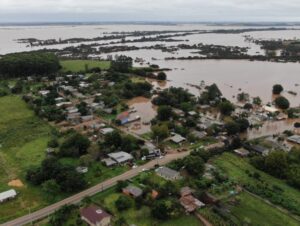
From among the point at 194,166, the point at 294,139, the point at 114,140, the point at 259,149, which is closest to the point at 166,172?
the point at 194,166

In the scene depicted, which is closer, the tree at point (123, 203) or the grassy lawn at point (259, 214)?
the grassy lawn at point (259, 214)

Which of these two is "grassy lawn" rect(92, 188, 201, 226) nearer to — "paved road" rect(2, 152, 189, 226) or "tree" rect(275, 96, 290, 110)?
"paved road" rect(2, 152, 189, 226)

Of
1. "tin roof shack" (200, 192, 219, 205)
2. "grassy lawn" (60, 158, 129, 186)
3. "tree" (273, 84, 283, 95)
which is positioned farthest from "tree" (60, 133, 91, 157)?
"tree" (273, 84, 283, 95)

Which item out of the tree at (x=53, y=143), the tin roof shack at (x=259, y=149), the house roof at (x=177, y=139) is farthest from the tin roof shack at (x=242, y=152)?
the tree at (x=53, y=143)

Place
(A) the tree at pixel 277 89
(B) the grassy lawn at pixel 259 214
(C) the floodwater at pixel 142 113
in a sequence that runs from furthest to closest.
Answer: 1. (A) the tree at pixel 277 89
2. (C) the floodwater at pixel 142 113
3. (B) the grassy lawn at pixel 259 214

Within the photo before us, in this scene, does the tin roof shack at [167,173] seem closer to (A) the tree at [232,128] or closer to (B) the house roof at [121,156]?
(B) the house roof at [121,156]

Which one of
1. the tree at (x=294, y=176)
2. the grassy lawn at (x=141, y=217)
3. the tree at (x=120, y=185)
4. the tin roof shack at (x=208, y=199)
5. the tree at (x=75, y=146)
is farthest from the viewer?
the tree at (x=75, y=146)
